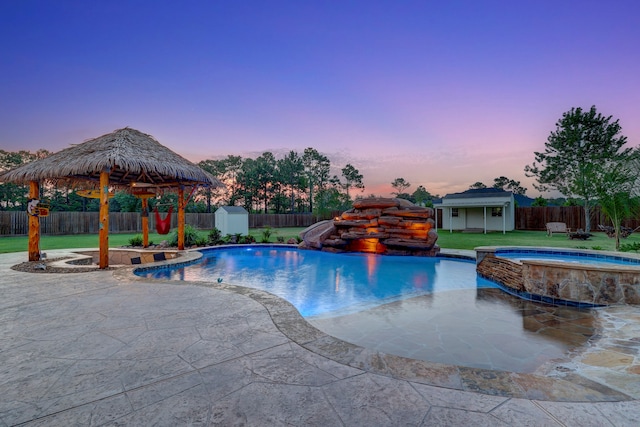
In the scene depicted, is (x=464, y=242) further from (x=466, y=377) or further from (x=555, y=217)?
(x=466, y=377)

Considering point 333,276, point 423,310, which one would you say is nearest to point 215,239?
point 333,276

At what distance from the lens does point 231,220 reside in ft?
49.5

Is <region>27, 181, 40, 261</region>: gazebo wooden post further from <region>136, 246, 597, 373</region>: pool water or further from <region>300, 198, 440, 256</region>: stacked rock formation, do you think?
<region>300, 198, 440, 256</region>: stacked rock formation

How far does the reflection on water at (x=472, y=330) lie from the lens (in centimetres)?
296

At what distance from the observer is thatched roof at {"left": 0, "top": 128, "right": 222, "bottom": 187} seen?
256 inches

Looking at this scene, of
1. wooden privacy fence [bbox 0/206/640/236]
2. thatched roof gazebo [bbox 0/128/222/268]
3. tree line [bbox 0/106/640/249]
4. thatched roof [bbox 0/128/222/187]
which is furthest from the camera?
wooden privacy fence [bbox 0/206/640/236]

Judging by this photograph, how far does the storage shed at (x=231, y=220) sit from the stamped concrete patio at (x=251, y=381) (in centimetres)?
1193

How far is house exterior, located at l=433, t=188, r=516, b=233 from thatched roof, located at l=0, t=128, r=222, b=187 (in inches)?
700

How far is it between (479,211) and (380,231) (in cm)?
1294

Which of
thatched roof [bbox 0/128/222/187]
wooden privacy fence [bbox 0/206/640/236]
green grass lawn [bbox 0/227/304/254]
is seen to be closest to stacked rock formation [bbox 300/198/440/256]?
green grass lawn [bbox 0/227/304/254]

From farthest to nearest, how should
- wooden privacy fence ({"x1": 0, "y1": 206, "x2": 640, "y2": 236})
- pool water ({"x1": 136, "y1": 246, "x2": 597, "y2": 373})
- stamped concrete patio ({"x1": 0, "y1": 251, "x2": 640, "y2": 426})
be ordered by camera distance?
wooden privacy fence ({"x1": 0, "y1": 206, "x2": 640, "y2": 236}), pool water ({"x1": 136, "y1": 246, "x2": 597, "y2": 373}), stamped concrete patio ({"x1": 0, "y1": 251, "x2": 640, "y2": 426})

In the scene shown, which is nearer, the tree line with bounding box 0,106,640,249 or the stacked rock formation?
the tree line with bounding box 0,106,640,249

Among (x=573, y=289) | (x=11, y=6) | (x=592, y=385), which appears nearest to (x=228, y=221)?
(x=11, y=6)

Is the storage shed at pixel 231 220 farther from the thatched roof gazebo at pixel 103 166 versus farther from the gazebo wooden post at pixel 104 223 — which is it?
the gazebo wooden post at pixel 104 223
